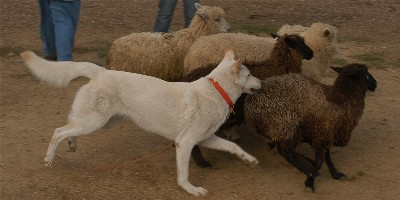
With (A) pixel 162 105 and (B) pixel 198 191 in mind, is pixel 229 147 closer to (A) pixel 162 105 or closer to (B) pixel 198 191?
(B) pixel 198 191

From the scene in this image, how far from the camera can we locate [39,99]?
7906 millimetres

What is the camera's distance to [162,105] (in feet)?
18.0

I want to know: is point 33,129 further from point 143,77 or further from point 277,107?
point 277,107

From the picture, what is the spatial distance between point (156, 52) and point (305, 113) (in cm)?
286

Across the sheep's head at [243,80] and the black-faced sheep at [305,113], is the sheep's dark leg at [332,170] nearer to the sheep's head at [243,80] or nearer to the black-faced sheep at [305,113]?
the black-faced sheep at [305,113]

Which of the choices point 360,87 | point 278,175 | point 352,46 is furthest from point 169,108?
point 352,46

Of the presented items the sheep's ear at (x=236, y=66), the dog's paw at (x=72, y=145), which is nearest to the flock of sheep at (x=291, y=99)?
the sheep's ear at (x=236, y=66)

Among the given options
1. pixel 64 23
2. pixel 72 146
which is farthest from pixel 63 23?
pixel 72 146

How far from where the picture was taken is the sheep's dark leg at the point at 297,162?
576 centimetres

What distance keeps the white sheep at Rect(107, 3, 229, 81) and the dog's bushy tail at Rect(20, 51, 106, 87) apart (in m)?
2.45

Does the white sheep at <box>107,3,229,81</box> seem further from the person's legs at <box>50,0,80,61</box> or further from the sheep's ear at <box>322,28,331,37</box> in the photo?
the sheep's ear at <box>322,28,331,37</box>

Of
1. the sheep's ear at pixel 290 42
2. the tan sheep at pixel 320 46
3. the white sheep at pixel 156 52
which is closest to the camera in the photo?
the sheep's ear at pixel 290 42

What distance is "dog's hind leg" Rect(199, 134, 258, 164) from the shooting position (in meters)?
5.61

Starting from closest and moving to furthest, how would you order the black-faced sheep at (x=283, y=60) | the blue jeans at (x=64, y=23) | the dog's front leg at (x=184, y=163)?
the dog's front leg at (x=184, y=163), the black-faced sheep at (x=283, y=60), the blue jeans at (x=64, y=23)
